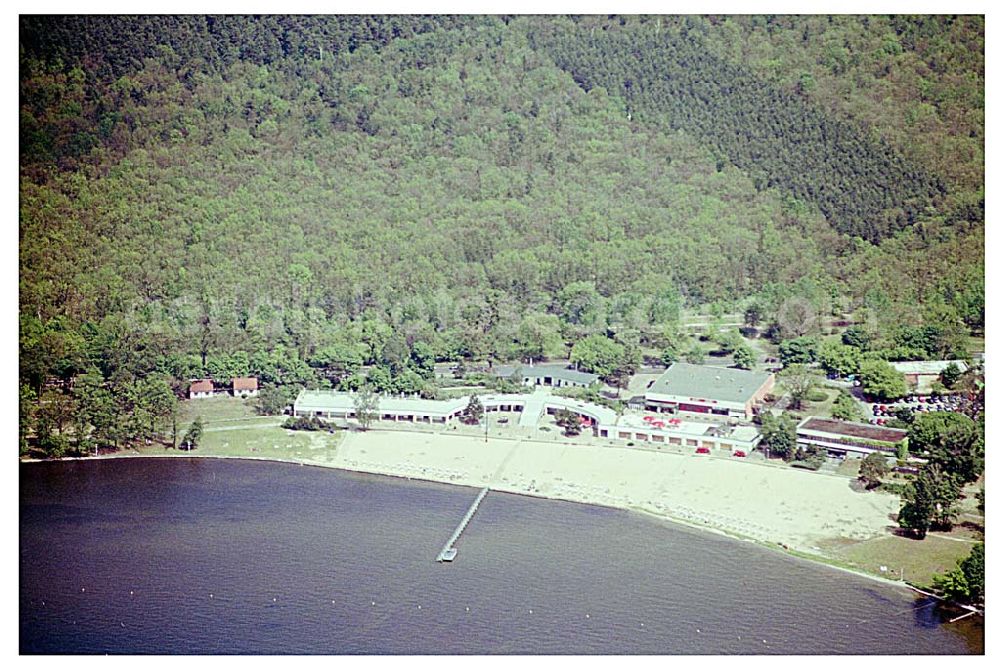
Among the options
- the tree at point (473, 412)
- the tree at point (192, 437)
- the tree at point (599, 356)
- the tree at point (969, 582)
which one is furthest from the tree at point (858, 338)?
→ the tree at point (192, 437)

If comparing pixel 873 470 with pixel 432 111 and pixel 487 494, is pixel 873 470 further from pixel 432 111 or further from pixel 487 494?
pixel 432 111

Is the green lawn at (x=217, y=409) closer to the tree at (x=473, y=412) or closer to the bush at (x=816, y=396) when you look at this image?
the tree at (x=473, y=412)

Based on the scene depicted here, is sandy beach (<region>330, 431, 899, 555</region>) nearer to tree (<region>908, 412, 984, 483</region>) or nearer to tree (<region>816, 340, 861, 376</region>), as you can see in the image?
tree (<region>908, 412, 984, 483</region>)

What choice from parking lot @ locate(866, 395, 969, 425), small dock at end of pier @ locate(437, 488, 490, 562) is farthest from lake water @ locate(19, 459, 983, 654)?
parking lot @ locate(866, 395, 969, 425)

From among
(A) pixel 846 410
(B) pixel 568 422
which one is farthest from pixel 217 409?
(A) pixel 846 410

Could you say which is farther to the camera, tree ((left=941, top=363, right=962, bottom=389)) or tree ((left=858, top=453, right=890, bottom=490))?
tree ((left=941, top=363, right=962, bottom=389))

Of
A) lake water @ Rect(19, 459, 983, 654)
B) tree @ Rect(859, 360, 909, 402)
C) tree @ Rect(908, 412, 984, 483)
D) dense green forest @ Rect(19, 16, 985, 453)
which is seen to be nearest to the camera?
lake water @ Rect(19, 459, 983, 654)
